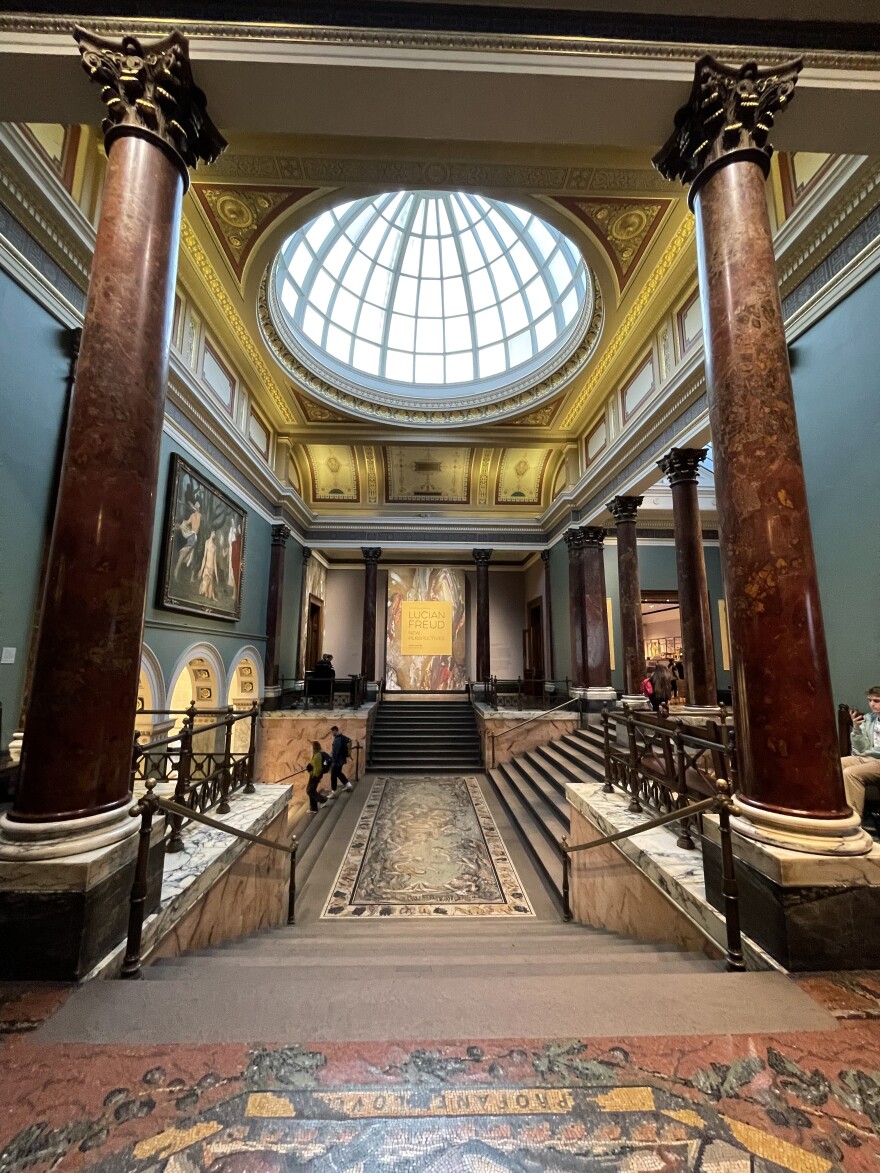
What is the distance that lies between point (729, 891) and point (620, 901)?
1.61 m

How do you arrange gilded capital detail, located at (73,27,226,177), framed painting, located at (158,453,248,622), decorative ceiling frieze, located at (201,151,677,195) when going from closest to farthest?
gilded capital detail, located at (73,27,226,177)
decorative ceiling frieze, located at (201,151,677,195)
framed painting, located at (158,453,248,622)

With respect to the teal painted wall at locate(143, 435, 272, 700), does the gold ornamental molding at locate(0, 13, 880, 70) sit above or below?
above

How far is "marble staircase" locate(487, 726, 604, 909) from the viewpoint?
5.50 meters

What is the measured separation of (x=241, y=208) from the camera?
5926 millimetres

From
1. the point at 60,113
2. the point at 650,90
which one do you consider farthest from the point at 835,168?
the point at 60,113

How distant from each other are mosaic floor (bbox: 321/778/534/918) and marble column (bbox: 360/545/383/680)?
4.94 meters

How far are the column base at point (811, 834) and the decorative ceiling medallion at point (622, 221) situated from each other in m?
6.52

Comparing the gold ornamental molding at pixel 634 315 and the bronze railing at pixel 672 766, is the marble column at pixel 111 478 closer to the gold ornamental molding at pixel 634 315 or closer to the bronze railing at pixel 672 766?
the bronze railing at pixel 672 766

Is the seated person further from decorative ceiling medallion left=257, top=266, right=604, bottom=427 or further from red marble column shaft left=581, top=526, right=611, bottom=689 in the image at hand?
decorative ceiling medallion left=257, top=266, right=604, bottom=427

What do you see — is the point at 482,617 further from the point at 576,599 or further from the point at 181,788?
the point at 181,788

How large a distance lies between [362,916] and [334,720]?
5.68 meters

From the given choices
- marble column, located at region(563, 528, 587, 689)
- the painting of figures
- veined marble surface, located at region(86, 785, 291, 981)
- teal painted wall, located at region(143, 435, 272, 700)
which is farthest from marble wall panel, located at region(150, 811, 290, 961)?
the painting of figures

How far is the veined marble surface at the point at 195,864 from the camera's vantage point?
7.21ft

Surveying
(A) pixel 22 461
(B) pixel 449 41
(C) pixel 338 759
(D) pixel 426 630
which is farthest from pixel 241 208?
(D) pixel 426 630
